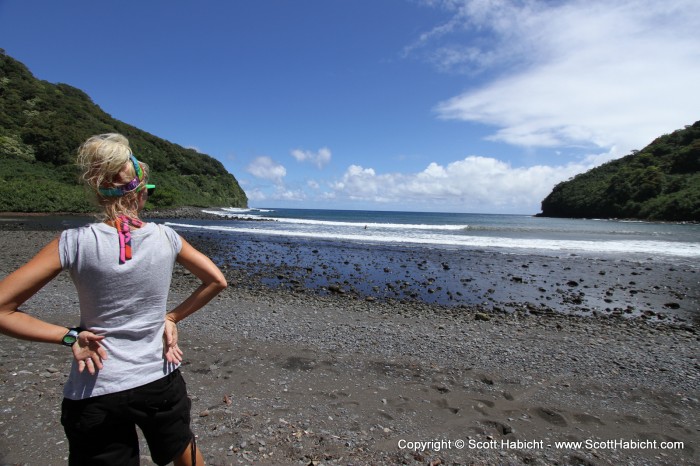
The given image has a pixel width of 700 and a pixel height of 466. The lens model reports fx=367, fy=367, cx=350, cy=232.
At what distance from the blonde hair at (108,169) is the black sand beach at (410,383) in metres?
2.68

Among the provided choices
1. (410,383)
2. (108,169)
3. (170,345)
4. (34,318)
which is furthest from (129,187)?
(410,383)

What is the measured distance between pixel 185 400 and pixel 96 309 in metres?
0.65

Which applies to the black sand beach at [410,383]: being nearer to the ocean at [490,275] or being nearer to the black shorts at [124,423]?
the ocean at [490,275]

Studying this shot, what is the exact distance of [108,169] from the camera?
160cm

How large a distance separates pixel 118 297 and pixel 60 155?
68552mm

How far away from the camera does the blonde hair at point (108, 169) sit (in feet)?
5.23

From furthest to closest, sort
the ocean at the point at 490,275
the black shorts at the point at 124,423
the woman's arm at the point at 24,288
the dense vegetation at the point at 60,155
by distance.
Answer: the dense vegetation at the point at 60,155, the ocean at the point at 490,275, the black shorts at the point at 124,423, the woman's arm at the point at 24,288

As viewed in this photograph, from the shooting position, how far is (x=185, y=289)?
11.0 meters

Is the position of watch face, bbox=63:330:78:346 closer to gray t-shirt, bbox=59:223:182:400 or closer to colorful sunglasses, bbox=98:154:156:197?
gray t-shirt, bbox=59:223:182:400

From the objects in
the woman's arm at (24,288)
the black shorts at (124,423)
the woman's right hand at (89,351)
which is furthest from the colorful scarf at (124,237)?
the black shorts at (124,423)

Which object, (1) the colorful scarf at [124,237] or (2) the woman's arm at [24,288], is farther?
(1) the colorful scarf at [124,237]

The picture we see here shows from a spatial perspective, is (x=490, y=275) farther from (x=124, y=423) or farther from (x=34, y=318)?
(x=34, y=318)

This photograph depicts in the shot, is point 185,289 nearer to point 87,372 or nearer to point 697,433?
point 87,372

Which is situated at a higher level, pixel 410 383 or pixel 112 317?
pixel 112 317
